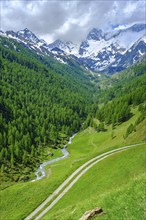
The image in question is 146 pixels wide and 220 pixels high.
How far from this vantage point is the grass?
33.7m

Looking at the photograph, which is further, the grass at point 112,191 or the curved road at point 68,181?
the curved road at point 68,181

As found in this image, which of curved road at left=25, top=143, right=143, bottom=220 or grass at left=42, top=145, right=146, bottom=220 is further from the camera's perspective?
curved road at left=25, top=143, right=143, bottom=220

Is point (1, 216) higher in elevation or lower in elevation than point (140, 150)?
lower

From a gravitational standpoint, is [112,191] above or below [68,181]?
above

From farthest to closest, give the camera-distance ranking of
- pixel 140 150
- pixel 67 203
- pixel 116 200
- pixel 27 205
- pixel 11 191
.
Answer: pixel 140 150
pixel 11 191
pixel 27 205
pixel 67 203
pixel 116 200

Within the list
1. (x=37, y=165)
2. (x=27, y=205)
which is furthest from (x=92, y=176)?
(x=37, y=165)

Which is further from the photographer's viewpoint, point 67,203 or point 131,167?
point 131,167

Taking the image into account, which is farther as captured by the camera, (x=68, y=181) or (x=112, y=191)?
(x=68, y=181)

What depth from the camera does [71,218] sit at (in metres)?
36.9

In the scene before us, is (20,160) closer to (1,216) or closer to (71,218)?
(1,216)

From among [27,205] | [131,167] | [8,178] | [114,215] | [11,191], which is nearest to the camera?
[114,215]

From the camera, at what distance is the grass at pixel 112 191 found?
33.7 m

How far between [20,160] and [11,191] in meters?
106

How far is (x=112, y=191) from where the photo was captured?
42875 millimetres
